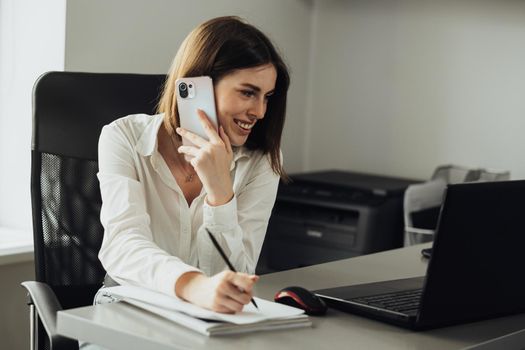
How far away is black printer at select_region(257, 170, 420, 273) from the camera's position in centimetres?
293

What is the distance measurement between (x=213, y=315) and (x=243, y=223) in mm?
536

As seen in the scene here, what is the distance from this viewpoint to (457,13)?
10.7 feet

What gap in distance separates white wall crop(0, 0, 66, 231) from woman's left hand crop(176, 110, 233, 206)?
951 mm

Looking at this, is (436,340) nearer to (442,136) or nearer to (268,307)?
(268,307)

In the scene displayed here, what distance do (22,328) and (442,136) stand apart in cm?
168

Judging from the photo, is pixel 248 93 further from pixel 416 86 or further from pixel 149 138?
pixel 416 86

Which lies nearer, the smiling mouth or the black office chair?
the smiling mouth

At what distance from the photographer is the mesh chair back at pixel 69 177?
184 centimetres

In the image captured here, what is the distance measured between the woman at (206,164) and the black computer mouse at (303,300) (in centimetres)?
24

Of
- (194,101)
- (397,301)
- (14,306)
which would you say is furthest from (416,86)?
(397,301)

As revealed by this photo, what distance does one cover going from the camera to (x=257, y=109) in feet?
5.67

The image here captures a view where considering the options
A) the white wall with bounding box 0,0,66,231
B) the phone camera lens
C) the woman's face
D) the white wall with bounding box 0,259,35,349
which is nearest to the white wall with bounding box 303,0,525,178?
A: the white wall with bounding box 0,0,66,231

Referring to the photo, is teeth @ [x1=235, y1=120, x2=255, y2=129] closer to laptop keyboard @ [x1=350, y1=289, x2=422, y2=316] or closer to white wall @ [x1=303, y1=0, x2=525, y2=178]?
laptop keyboard @ [x1=350, y1=289, x2=422, y2=316]

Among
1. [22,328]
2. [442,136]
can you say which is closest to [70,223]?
[22,328]
